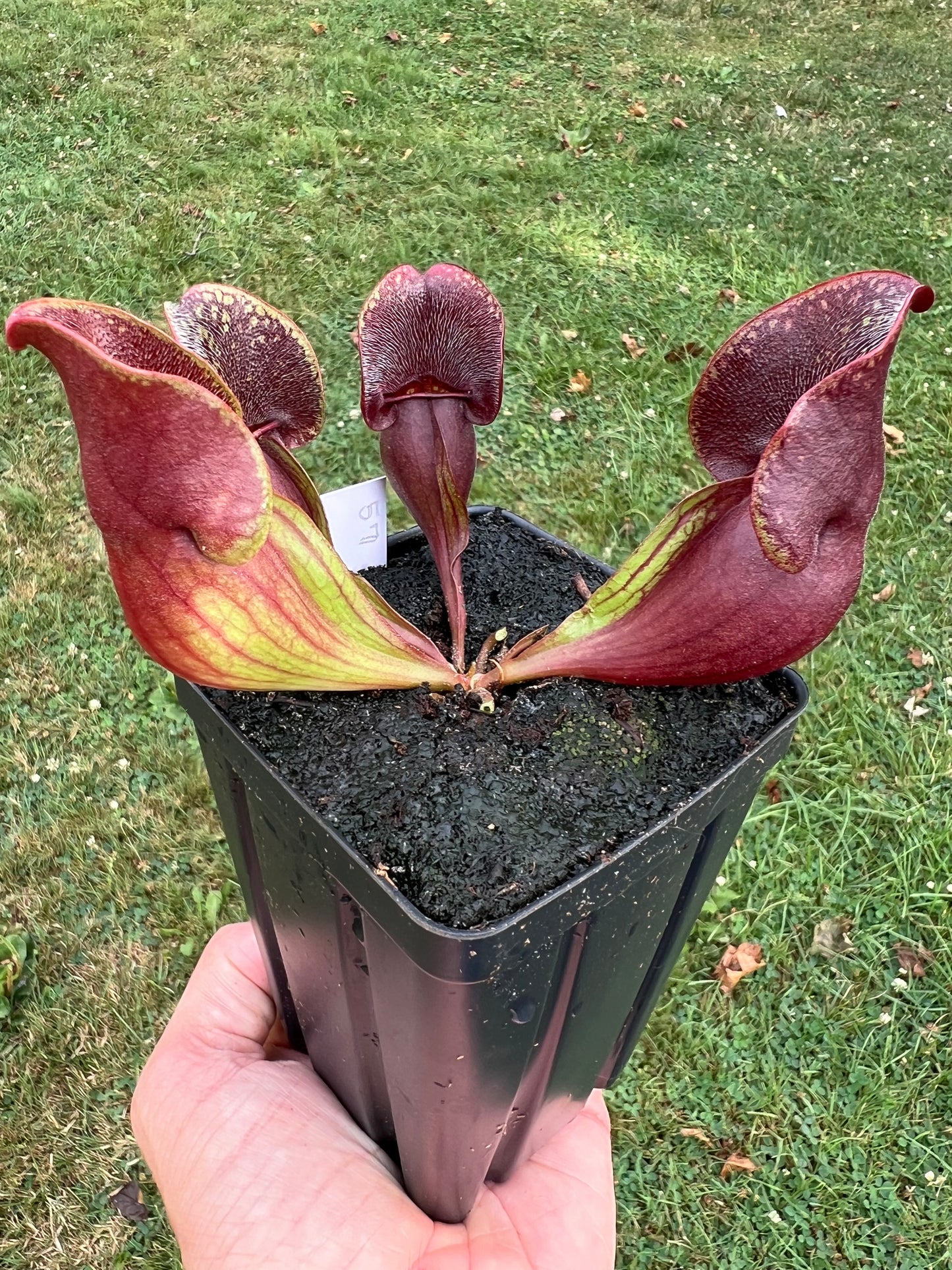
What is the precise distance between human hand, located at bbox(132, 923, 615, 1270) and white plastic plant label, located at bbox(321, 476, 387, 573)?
47 centimetres

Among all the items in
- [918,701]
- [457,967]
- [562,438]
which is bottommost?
[918,701]

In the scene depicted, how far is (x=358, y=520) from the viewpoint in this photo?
77cm

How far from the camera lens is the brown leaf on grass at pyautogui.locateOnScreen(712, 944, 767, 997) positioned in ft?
4.50

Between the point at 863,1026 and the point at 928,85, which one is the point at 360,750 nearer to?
the point at 863,1026

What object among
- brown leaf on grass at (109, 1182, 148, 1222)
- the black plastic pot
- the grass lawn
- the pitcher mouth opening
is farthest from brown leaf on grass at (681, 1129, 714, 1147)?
the pitcher mouth opening

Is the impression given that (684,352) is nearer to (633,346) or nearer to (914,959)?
(633,346)

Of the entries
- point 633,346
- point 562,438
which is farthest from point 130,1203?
point 633,346

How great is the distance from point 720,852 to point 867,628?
121 centimetres

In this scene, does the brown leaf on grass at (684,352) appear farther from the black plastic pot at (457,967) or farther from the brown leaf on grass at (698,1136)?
the brown leaf on grass at (698,1136)

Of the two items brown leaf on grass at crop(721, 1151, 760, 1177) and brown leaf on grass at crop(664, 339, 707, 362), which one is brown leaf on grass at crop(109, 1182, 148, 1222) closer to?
brown leaf on grass at crop(721, 1151, 760, 1177)

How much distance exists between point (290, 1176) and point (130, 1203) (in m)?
0.62

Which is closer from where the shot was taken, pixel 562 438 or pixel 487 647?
pixel 487 647

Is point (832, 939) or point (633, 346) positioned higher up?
point (633, 346)

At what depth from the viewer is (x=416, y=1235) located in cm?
75
